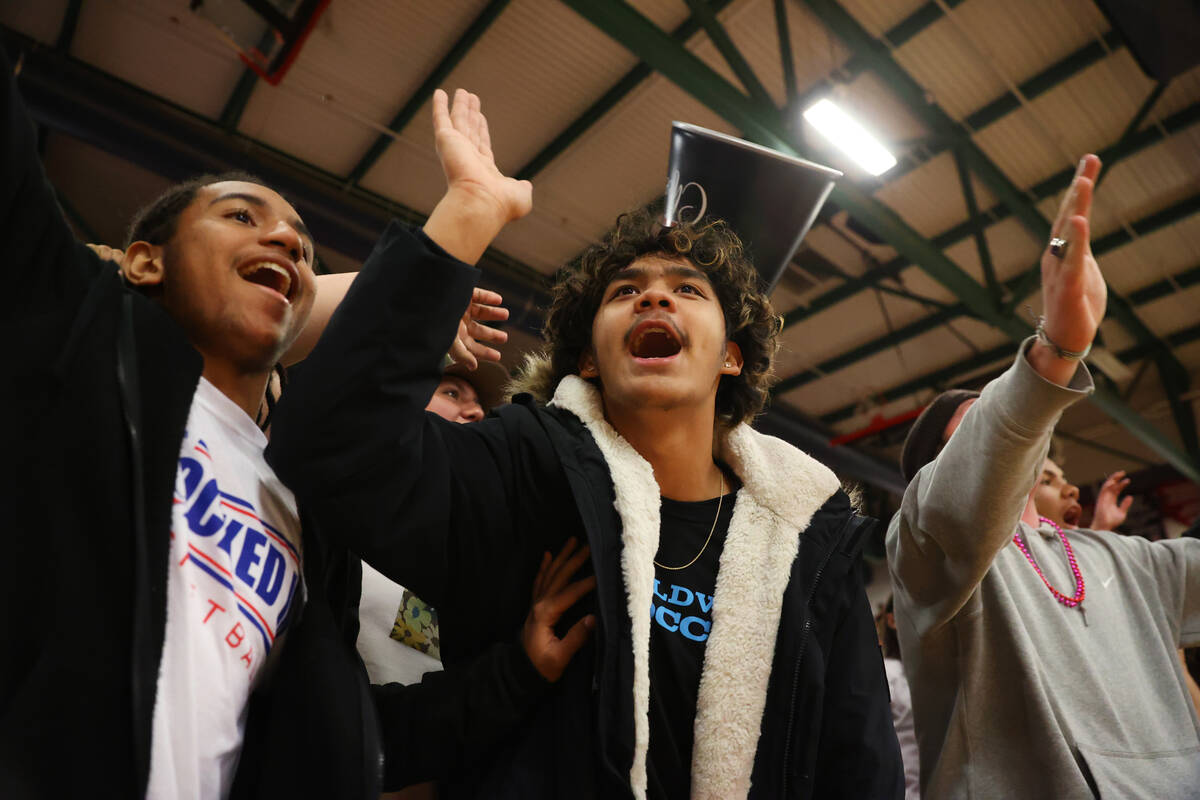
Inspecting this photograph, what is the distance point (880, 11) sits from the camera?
16.4 feet

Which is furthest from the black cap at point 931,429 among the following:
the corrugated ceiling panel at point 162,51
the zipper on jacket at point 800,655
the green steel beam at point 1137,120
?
the corrugated ceiling panel at point 162,51

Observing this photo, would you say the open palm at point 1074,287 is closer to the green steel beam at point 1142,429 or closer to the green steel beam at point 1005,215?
the green steel beam at point 1005,215

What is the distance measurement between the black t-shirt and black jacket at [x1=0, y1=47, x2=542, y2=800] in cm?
49

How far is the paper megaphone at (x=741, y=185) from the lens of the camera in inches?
80.2

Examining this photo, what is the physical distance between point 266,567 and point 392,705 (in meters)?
0.39

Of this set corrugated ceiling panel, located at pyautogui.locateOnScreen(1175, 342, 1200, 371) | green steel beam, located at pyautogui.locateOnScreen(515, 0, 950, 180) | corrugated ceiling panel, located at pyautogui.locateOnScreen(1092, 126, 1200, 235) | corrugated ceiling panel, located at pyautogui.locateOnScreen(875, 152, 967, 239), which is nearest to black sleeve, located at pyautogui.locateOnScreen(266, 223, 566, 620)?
green steel beam, located at pyautogui.locateOnScreen(515, 0, 950, 180)

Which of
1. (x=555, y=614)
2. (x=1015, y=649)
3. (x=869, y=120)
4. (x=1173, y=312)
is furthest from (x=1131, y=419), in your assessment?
(x=555, y=614)

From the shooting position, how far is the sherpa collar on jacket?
4.17 feet

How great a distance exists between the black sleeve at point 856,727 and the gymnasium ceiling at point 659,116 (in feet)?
8.63

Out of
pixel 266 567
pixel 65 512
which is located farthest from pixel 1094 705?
pixel 65 512

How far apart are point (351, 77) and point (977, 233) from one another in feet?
14.5

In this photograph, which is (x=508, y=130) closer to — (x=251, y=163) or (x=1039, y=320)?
(x=251, y=163)

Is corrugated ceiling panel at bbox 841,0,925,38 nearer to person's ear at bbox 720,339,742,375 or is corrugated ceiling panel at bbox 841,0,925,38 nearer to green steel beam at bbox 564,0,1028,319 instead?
green steel beam at bbox 564,0,1028,319

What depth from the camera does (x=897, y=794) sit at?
138 cm
